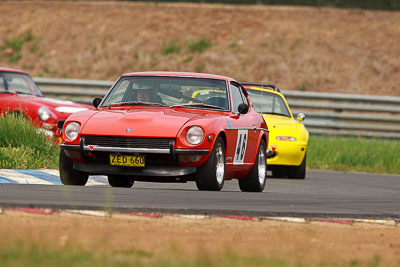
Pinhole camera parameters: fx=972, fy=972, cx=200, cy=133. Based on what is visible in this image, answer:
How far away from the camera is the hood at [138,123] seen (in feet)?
34.4

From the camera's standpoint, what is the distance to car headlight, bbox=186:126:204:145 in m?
10.5

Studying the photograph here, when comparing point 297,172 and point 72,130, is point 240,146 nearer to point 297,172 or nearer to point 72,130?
point 72,130

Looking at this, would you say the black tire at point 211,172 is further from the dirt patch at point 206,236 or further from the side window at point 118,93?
the dirt patch at point 206,236

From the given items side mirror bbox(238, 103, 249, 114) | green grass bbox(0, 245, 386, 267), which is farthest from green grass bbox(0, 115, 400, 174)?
green grass bbox(0, 245, 386, 267)

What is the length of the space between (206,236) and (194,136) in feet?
11.2

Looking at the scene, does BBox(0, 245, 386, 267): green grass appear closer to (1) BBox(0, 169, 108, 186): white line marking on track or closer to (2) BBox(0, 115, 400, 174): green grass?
(1) BBox(0, 169, 108, 186): white line marking on track

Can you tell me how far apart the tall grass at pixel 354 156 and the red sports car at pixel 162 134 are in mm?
7911

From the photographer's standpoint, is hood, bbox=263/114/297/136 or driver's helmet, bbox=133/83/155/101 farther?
hood, bbox=263/114/297/136

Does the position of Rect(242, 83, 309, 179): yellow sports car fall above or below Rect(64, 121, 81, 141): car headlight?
below

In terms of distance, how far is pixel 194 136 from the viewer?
10.5 meters

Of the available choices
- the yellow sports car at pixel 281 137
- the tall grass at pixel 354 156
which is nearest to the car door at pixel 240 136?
the yellow sports car at pixel 281 137

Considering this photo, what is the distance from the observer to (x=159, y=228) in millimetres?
7410

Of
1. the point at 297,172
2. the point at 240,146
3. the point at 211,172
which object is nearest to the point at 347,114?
the point at 297,172

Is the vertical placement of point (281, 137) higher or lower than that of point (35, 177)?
lower
